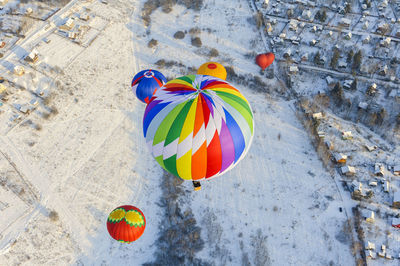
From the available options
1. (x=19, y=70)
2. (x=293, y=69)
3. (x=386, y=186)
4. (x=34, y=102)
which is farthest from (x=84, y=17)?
(x=386, y=186)

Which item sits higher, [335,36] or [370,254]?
[335,36]

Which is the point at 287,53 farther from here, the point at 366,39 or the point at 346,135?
the point at 346,135

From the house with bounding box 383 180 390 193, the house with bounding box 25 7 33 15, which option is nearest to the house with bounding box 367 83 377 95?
the house with bounding box 383 180 390 193

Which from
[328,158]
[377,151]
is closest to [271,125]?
[328,158]

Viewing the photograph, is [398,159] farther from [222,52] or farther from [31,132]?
[31,132]

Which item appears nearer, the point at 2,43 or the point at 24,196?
the point at 24,196

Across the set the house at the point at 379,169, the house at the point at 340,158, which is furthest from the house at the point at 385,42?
the house at the point at 340,158
